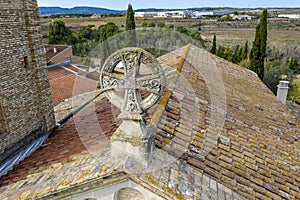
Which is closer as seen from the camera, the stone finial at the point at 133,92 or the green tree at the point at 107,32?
the stone finial at the point at 133,92

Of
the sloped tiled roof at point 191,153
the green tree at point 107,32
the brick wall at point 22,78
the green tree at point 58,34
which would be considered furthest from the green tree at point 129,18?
the green tree at point 58,34

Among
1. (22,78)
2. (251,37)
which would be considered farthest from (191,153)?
(251,37)

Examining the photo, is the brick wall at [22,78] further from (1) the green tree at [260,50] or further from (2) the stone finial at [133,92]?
(1) the green tree at [260,50]

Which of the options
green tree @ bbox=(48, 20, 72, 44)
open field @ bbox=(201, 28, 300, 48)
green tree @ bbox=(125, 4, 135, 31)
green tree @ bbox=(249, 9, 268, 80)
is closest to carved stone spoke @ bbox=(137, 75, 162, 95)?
green tree @ bbox=(125, 4, 135, 31)

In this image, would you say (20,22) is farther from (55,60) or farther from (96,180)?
(55,60)

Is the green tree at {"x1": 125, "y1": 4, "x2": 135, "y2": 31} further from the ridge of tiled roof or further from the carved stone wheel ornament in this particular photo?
the carved stone wheel ornament

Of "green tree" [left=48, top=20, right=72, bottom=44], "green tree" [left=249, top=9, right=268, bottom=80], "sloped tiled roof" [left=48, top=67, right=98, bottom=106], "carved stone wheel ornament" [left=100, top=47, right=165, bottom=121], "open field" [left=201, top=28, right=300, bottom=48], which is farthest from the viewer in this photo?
"open field" [left=201, top=28, right=300, bottom=48]

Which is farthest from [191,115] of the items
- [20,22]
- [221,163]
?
[20,22]

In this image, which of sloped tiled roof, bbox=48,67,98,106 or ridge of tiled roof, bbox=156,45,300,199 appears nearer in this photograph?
ridge of tiled roof, bbox=156,45,300,199
